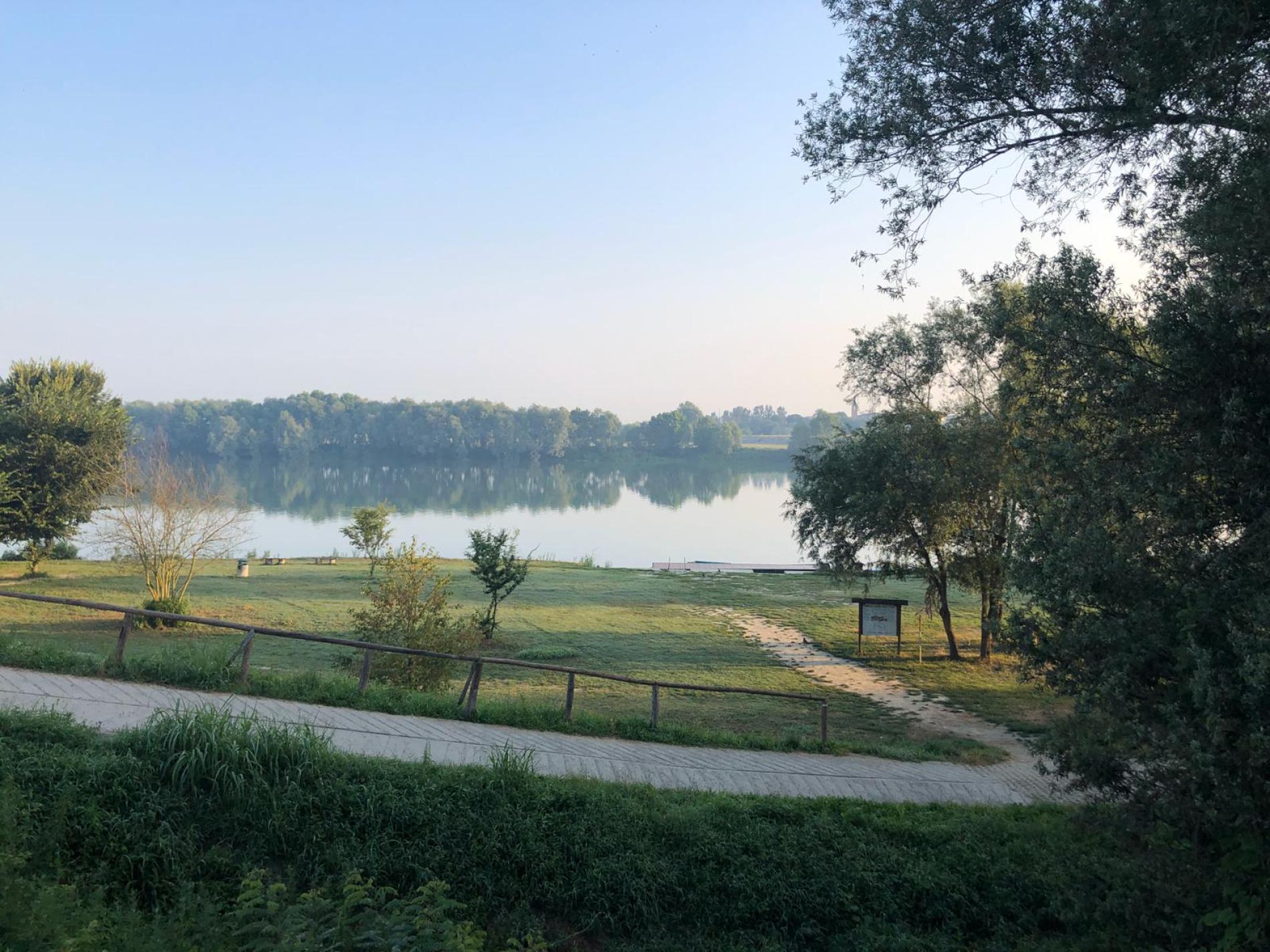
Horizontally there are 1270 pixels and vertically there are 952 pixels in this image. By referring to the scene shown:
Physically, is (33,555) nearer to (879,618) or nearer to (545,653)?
(545,653)

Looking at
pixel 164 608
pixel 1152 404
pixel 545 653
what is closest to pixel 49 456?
pixel 164 608

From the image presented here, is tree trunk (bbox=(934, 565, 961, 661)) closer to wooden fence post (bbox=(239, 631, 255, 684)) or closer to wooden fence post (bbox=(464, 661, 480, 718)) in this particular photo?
wooden fence post (bbox=(464, 661, 480, 718))

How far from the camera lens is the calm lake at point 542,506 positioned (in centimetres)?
5575

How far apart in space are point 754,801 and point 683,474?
359 feet

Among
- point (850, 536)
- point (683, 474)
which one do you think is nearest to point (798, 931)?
point (850, 536)

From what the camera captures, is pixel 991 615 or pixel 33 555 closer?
pixel 991 615

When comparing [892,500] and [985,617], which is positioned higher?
[892,500]

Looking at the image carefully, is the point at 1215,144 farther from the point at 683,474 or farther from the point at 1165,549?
the point at 683,474

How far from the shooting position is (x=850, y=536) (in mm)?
23109

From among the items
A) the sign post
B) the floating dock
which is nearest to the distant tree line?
the floating dock

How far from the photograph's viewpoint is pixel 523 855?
25.0 ft

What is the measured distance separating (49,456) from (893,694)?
28.9 meters

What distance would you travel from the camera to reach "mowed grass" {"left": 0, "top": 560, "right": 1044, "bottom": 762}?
41.7 ft

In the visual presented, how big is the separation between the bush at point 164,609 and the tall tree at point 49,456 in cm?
977
